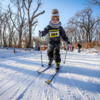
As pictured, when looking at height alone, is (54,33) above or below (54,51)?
above

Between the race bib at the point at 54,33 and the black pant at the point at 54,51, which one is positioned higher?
the race bib at the point at 54,33

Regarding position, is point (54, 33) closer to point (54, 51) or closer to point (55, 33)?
point (55, 33)

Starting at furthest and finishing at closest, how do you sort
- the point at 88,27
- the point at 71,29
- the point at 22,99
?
1. the point at 71,29
2. the point at 88,27
3. the point at 22,99

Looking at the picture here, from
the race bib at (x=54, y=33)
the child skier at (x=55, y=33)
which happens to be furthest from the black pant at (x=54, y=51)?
the race bib at (x=54, y=33)

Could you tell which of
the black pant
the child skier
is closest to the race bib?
the child skier

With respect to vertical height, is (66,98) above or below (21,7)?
below

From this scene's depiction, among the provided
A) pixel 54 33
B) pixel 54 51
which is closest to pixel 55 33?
pixel 54 33

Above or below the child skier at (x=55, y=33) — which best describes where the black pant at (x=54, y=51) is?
below

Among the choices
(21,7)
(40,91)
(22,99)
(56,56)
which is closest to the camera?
(22,99)

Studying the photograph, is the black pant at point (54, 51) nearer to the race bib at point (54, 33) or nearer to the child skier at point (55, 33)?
the child skier at point (55, 33)

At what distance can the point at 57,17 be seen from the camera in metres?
2.07

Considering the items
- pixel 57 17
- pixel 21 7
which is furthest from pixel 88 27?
pixel 57 17

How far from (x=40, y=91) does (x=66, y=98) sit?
0.37 meters

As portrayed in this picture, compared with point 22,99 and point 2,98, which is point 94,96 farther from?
point 2,98
